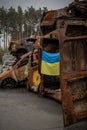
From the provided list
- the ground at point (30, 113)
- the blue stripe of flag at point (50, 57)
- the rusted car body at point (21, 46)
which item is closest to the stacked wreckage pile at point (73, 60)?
the ground at point (30, 113)

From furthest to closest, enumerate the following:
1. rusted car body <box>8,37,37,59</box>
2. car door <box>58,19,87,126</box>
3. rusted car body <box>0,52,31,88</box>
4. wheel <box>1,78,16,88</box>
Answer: rusted car body <box>8,37,37,59</box> < wheel <box>1,78,16,88</box> < rusted car body <box>0,52,31,88</box> < car door <box>58,19,87,126</box>

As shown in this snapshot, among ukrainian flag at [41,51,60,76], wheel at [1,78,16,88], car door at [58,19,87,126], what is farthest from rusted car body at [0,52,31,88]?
car door at [58,19,87,126]

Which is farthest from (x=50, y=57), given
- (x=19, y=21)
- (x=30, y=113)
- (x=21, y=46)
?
(x=19, y=21)

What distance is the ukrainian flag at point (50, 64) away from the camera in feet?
41.2

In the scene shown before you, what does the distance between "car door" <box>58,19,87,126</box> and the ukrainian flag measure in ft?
13.7

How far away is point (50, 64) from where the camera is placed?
12844mm

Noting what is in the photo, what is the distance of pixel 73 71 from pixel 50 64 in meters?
4.83

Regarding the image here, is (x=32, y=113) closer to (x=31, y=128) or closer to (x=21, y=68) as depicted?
(x=31, y=128)

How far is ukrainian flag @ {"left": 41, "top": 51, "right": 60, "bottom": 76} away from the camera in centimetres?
1255

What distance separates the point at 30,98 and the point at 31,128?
17.3 ft

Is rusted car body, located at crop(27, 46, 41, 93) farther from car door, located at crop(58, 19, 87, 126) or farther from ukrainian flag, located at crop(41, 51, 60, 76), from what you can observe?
car door, located at crop(58, 19, 87, 126)

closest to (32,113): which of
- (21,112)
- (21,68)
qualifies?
(21,112)

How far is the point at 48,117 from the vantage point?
955cm

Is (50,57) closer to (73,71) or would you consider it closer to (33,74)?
(33,74)
